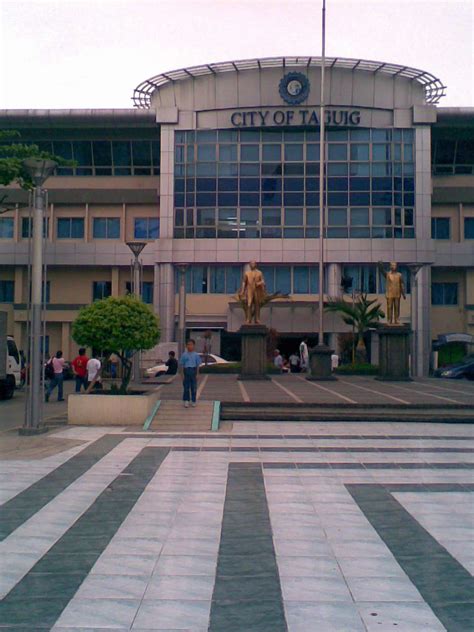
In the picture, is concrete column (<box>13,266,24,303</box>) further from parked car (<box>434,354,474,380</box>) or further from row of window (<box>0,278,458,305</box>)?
parked car (<box>434,354,474,380</box>)

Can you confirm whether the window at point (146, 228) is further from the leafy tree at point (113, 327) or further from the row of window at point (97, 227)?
the leafy tree at point (113, 327)

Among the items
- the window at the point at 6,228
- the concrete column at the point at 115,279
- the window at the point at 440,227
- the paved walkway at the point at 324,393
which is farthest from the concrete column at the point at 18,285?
the paved walkway at the point at 324,393

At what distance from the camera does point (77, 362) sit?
2558cm

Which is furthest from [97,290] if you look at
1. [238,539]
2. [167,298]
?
[238,539]

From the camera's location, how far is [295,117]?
4781 centimetres

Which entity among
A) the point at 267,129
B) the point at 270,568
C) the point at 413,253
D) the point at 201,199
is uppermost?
the point at 267,129

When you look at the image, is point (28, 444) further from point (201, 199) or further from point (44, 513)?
point (201, 199)

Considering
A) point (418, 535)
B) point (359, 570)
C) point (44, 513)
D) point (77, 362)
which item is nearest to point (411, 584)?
point (359, 570)

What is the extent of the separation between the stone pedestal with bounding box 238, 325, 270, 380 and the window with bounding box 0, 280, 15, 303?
28500 millimetres

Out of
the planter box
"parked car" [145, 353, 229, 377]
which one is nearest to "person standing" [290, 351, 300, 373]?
"parked car" [145, 353, 229, 377]

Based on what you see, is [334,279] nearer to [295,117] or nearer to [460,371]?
[295,117]

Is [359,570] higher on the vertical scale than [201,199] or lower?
lower

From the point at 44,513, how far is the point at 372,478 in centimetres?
476

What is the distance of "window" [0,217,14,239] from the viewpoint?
53375 mm
